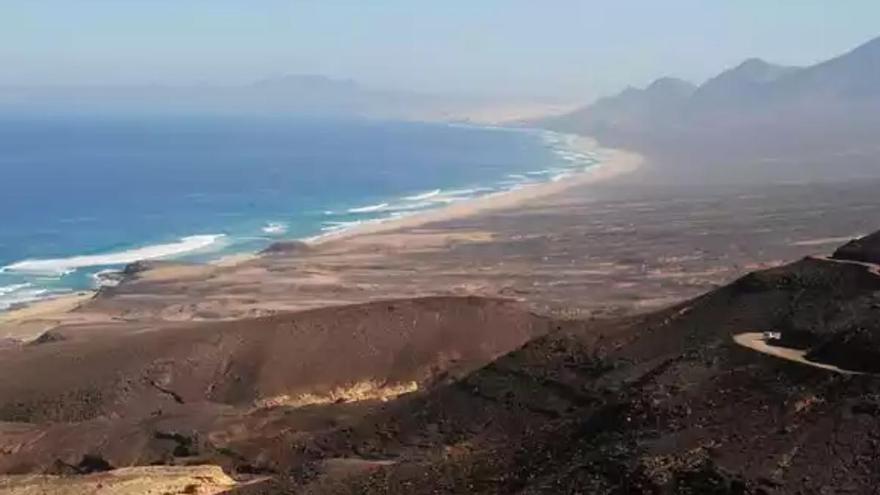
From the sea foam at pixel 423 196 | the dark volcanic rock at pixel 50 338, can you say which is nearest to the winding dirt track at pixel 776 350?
the dark volcanic rock at pixel 50 338

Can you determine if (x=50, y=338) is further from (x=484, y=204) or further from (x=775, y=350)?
(x=484, y=204)

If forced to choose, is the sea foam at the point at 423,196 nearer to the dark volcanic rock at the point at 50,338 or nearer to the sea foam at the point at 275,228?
the sea foam at the point at 275,228

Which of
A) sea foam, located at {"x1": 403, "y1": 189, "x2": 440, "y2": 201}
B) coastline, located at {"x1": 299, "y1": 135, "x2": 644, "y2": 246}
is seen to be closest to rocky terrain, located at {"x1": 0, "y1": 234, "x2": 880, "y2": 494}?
coastline, located at {"x1": 299, "y1": 135, "x2": 644, "y2": 246}

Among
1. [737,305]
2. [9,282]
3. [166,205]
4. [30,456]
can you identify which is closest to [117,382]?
[30,456]

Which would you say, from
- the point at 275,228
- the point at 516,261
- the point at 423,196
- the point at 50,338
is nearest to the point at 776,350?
the point at 50,338

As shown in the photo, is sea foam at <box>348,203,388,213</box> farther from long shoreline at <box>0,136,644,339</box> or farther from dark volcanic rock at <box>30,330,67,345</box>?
dark volcanic rock at <box>30,330,67,345</box>

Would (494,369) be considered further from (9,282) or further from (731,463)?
(9,282)
